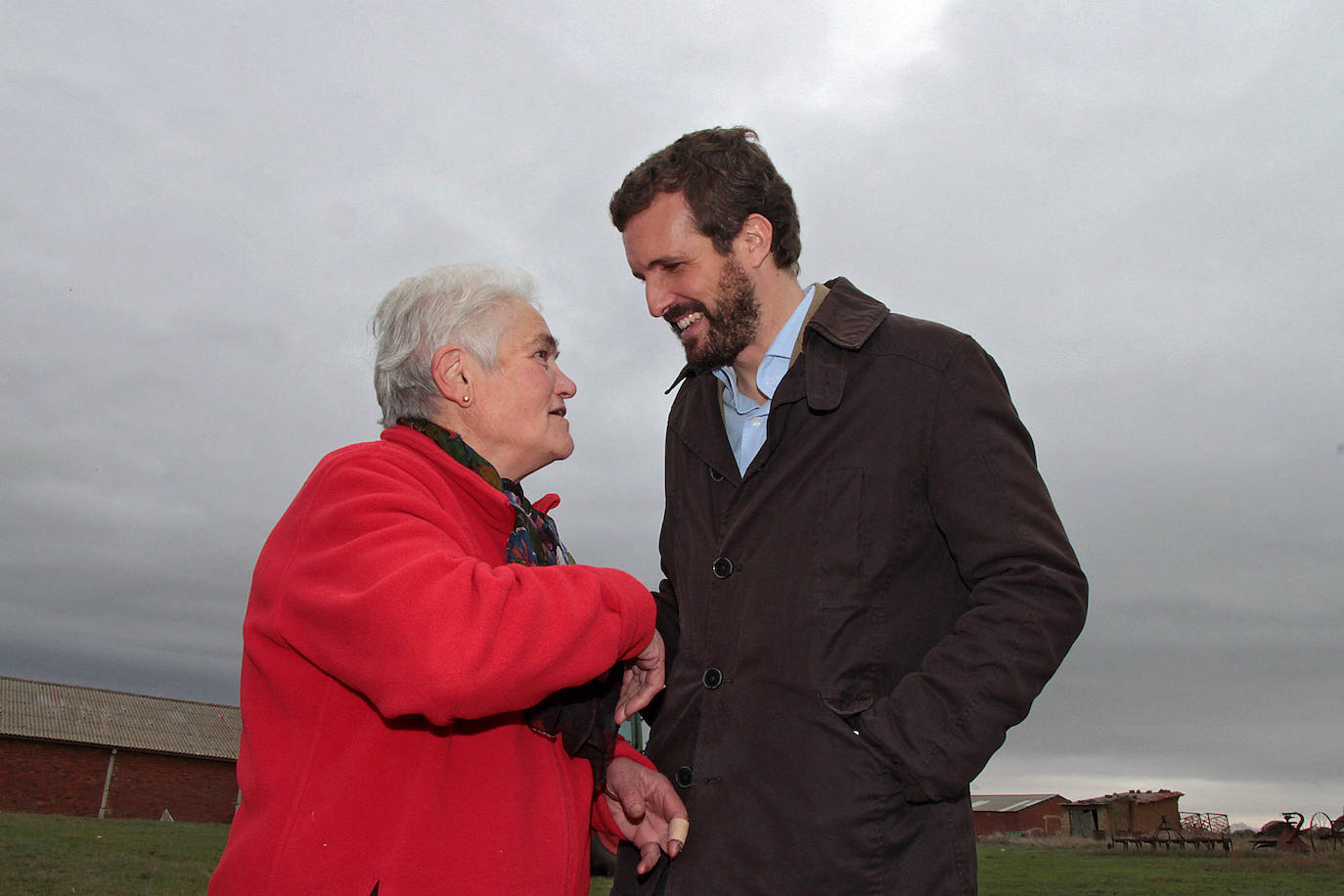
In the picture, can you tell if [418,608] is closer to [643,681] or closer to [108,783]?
[643,681]

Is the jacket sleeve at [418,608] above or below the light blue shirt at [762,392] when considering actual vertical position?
below

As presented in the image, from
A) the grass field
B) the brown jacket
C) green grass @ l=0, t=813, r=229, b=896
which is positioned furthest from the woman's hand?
the grass field

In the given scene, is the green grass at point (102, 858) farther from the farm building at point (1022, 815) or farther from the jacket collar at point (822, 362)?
the farm building at point (1022, 815)

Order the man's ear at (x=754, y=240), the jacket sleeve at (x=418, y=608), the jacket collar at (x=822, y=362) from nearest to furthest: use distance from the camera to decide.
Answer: the jacket sleeve at (x=418, y=608), the jacket collar at (x=822, y=362), the man's ear at (x=754, y=240)

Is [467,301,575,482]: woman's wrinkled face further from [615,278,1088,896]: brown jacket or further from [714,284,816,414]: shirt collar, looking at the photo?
[714,284,816,414]: shirt collar

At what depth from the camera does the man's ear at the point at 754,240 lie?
346 cm

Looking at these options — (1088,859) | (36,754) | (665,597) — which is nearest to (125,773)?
(36,754)

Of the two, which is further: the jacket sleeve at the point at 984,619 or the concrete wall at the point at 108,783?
the concrete wall at the point at 108,783

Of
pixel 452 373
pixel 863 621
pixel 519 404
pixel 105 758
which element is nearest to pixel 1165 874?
pixel 863 621

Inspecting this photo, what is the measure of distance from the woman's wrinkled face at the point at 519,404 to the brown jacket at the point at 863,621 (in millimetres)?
572

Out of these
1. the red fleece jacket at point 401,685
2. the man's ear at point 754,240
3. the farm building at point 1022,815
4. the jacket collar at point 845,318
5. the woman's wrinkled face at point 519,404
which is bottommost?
the farm building at point 1022,815

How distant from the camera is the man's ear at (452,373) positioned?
2637 mm

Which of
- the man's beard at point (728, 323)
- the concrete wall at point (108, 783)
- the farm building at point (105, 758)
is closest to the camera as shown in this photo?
the man's beard at point (728, 323)

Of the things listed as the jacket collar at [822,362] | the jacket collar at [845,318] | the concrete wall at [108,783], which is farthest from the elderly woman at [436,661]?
the concrete wall at [108,783]
